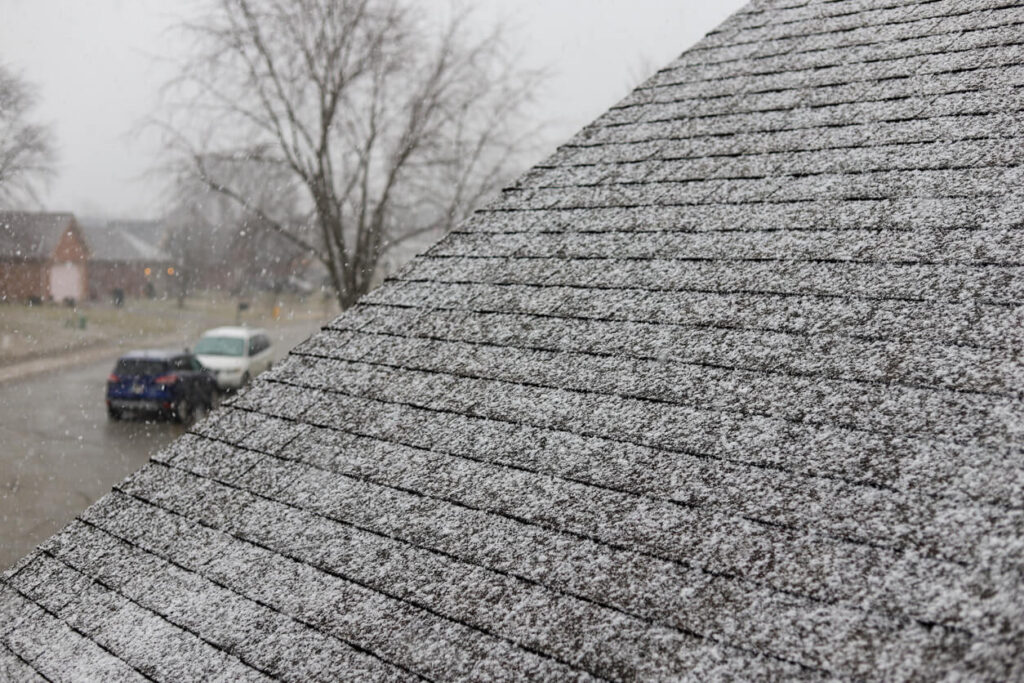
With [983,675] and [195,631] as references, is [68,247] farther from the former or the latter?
[983,675]

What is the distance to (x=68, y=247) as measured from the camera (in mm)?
18750

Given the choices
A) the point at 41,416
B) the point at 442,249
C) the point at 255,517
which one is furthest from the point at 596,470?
the point at 41,416

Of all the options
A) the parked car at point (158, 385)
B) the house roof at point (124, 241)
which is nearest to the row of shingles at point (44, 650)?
the parked car at point (158, 385)

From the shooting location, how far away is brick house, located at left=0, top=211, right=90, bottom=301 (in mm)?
15461

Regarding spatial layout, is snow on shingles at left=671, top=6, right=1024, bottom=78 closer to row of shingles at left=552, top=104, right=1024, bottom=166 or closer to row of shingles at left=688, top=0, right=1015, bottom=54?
row of shingles at left=688, top=0, right=1015, bottom=54

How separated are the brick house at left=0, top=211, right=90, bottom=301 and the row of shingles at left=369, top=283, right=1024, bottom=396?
1556cm

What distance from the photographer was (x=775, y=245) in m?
2.90

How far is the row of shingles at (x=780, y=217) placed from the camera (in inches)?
103

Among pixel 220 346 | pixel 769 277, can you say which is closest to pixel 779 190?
pixel 769 277

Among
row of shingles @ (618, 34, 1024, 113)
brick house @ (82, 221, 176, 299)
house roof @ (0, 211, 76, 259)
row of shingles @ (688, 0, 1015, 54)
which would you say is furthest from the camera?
brick house @ (82, 221, 176, 299)

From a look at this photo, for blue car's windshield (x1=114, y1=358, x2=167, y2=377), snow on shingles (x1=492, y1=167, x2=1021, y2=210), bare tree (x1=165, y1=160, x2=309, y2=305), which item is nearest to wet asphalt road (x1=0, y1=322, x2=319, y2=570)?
blue car's windshield (x1=114, y1=358, x2=167, y2=377)

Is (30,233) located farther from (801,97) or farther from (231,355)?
(801,97)

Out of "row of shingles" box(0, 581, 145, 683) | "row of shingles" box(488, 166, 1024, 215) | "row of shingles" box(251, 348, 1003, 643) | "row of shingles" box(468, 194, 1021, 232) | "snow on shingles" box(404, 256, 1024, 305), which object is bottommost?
"row of shingles" box(0, 581, 145, 683)

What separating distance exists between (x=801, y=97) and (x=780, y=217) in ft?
3.39
